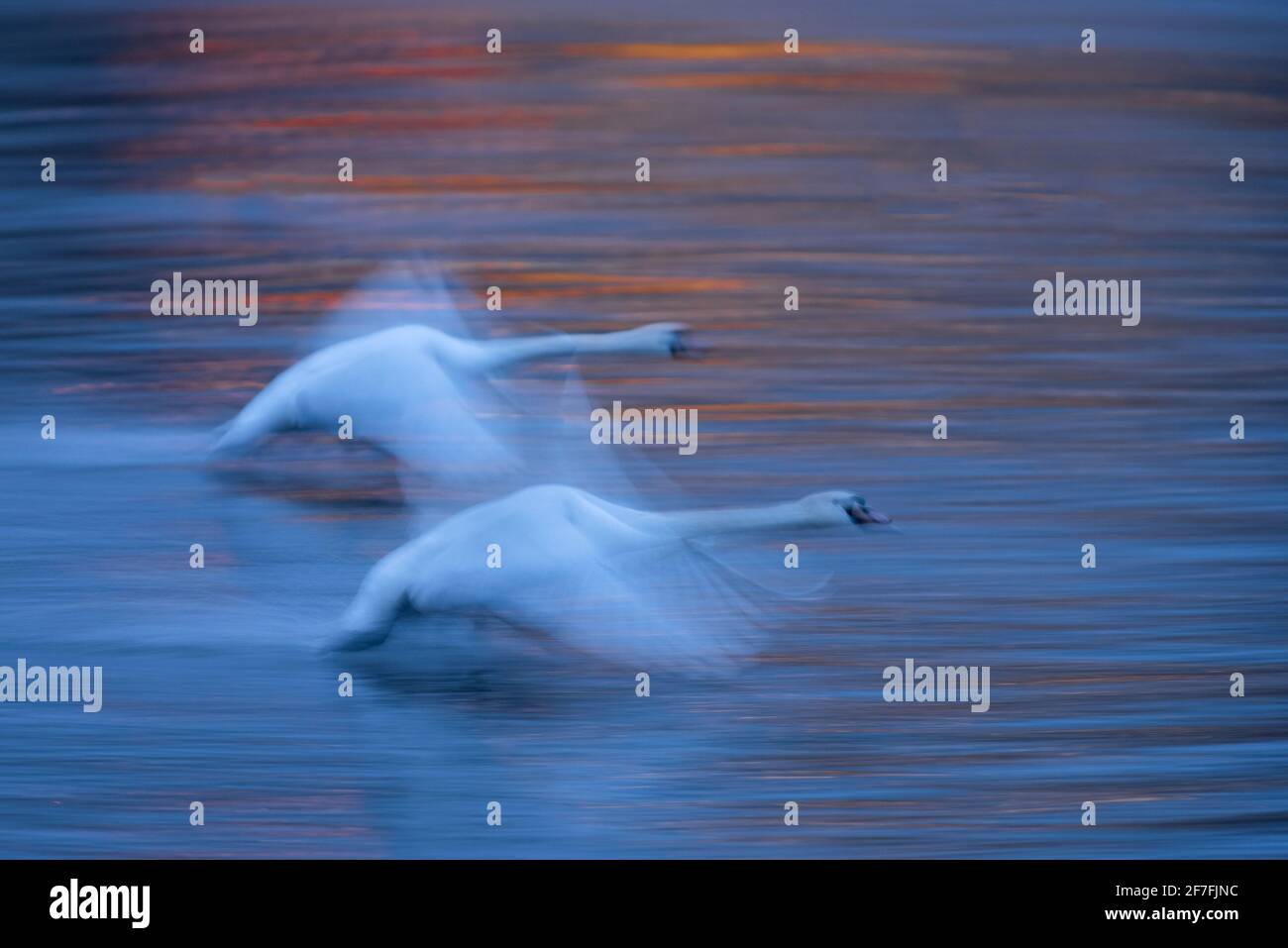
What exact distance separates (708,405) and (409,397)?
1.56 ft

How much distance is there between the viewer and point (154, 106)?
8.77ft

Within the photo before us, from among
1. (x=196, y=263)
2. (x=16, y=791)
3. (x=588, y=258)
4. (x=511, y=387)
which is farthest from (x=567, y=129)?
(x=16, y=791)

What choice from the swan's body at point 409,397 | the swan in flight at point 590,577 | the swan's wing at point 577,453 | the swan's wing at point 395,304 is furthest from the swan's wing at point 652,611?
the swan's wing at point 395,304

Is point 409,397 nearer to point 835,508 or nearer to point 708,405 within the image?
point 708,405

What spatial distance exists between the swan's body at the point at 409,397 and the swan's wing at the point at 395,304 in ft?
0.07

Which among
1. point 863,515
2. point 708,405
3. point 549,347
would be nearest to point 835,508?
point 863,515

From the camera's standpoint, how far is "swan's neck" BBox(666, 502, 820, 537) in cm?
244

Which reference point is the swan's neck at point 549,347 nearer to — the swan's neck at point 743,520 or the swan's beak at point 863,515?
the swan's neck at point 743,520

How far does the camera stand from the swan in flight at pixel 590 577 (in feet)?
7.91

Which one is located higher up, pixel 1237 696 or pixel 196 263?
pixel 196 263

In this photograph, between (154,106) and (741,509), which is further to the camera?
(154,106)

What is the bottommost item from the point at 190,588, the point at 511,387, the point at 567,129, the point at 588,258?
the point at 190,588

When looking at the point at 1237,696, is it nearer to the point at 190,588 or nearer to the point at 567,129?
the point at 567,129

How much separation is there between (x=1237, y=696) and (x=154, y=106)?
2000 mm
